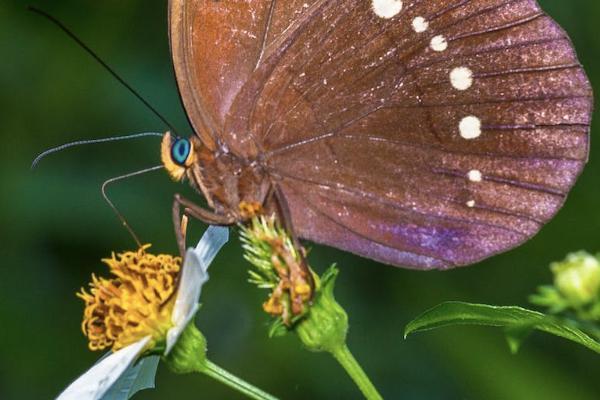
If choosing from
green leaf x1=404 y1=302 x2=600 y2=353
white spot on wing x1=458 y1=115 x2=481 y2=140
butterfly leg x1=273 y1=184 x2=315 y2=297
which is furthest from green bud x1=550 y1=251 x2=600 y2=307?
white spot on wing x1=458 y1=115 x2=481 y2=140

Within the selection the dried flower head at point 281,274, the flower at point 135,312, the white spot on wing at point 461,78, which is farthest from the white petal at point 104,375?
the white spot on wing at point 461,78

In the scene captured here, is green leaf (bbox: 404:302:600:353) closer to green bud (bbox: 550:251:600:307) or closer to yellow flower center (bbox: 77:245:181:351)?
green bud (bbox: 550:251:600:307)

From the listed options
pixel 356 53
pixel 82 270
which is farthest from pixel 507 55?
pixel 82 270

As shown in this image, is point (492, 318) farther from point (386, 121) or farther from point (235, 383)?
point (386, 121)

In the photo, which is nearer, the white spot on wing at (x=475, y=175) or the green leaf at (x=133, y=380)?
the green leaf at (x=133, y=380)

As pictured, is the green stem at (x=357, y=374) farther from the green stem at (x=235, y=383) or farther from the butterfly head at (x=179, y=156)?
the butterfly head at (x=179, y=156)

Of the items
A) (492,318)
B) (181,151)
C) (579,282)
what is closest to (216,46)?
(181,151)
